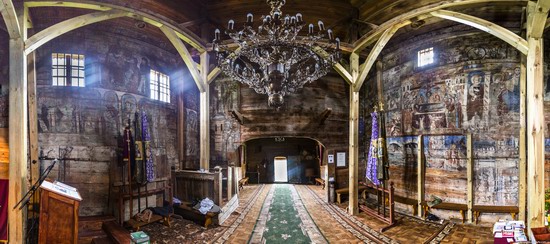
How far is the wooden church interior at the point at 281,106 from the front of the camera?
5.21m

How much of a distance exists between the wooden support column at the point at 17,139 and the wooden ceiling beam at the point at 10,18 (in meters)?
0.12

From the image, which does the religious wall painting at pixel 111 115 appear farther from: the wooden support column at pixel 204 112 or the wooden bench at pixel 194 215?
the wooden bench at pixel 194 215

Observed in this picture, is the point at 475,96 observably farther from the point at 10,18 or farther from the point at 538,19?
the point at 10,18

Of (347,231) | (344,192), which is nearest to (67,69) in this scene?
(347,231)

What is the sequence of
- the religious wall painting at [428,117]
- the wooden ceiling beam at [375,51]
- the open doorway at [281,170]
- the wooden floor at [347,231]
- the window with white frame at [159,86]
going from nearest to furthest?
the wooden floor at [347,231]
the wooden ceiling beam at [375,51]
the religious wall painting at [428,117]
the window with white frame at [159,86]
the open doorway at [281,170]

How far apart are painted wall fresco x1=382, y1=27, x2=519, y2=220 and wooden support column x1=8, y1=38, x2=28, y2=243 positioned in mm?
9661

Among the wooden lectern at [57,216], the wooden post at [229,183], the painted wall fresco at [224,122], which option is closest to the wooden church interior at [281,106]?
the wooden post at [229,183]

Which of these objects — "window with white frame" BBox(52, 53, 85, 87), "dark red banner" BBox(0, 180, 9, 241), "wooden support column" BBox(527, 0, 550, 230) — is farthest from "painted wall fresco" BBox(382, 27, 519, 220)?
"dark red banner" BBox(0, 180, 9, 241)

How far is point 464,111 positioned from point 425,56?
2.12 meters

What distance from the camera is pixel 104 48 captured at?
7223 millimetres

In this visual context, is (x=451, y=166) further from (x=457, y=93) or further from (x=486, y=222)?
(x=457, y=93)

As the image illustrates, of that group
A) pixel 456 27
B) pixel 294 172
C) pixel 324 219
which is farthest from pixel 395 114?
pixel 294 172

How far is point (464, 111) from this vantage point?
22.7 feet

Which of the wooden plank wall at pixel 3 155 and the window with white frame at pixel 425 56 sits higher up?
the window with white frame at pixel 425 56
